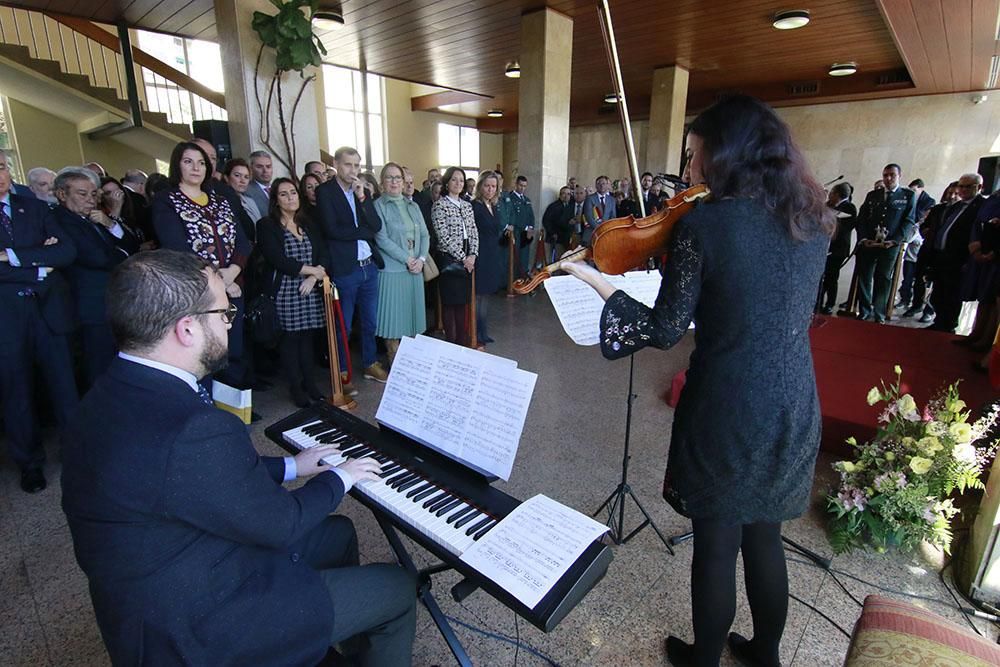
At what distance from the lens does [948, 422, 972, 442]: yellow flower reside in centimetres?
193

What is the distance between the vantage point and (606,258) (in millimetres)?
1354

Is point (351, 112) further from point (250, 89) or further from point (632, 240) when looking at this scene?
point (632, 240)

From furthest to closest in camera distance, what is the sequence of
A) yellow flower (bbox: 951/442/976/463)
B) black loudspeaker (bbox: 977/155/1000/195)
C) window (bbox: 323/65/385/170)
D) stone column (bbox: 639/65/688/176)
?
window (bbox: 323/65/385/170) → stone column (bbox: 639/65/688/176) → black loudspeaker (bbox: 977/155/1000/195) → yellow flower (bbox: 951/442/976/463)

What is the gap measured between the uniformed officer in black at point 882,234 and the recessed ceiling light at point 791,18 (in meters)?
1.86

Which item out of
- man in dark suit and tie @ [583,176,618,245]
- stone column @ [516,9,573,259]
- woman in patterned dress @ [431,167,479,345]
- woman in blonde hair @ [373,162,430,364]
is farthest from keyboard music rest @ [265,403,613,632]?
man in dark suit and tie @ [583,176,618,245]

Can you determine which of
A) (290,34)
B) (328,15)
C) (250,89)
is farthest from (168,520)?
(328,15)

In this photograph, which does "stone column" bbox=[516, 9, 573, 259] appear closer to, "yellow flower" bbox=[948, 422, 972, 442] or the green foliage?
the green foliage

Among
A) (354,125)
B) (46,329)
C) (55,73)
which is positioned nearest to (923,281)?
(46,329)

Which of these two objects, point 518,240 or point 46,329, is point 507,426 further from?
point 518,240

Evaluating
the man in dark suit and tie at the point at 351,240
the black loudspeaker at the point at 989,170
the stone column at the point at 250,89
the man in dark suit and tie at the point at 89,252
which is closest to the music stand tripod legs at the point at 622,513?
the man in dark suit and tie at the point at 351,240

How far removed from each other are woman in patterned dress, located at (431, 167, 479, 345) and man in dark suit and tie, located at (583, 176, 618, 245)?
334cm

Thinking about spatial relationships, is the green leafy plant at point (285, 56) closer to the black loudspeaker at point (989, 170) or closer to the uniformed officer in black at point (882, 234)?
the uniformed officer in black at point (882, 234)

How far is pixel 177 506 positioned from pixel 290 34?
4.42m

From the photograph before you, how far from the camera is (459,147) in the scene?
16.5 metres
